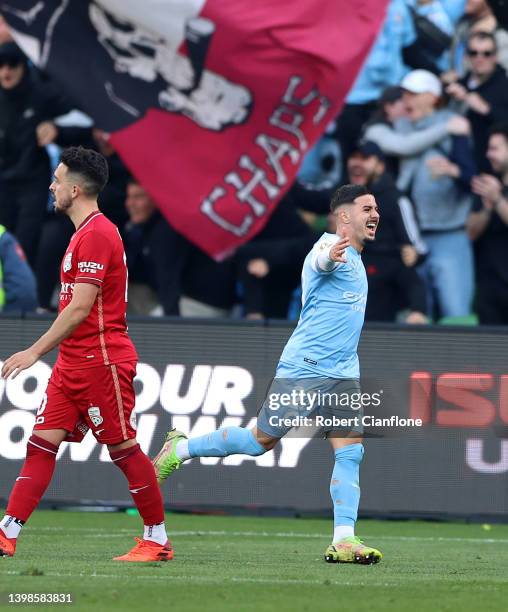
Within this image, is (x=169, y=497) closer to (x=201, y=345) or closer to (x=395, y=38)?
(x=201, y=345)

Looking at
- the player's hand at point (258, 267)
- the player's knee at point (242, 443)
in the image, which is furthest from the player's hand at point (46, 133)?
the player's knee at point (242, 443)

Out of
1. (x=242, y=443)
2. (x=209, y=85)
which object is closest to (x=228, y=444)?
(x=242, y=443)

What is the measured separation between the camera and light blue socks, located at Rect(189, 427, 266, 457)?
28.6 feet

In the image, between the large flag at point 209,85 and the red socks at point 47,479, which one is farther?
the large flag at point 209,85

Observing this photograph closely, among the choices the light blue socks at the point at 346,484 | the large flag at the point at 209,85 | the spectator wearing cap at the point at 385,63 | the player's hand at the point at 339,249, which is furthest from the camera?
the spectator wearing cap at the point at 385,63

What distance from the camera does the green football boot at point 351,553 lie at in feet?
27.1

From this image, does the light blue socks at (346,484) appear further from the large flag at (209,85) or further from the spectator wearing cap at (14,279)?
the large flag at (209,85)

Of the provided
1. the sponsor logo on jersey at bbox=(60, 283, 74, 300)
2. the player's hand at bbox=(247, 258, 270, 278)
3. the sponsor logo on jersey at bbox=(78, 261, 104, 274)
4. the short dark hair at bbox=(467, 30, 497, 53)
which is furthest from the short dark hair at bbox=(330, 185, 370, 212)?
the short dark hair at bbox=(467, 30, 497, 53)

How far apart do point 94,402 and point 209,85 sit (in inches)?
248

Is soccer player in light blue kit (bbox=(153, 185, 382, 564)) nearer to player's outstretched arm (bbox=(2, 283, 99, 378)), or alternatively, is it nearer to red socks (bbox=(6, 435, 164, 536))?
red socks (bbox=(6, 435, 164, 536))

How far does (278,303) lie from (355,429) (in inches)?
223

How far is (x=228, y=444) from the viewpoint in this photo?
28.9ft

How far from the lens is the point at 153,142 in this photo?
1364 cm

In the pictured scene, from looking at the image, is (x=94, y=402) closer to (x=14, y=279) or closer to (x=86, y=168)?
(x=86, y=168)
